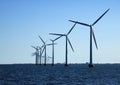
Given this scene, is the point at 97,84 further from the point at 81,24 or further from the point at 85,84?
the point at 81,24

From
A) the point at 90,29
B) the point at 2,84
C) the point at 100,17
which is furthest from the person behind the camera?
the point at 90,29

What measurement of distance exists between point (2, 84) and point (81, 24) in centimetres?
10927

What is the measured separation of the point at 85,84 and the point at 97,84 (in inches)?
116

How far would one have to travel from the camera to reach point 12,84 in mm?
83188

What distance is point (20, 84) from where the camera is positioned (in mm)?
83062

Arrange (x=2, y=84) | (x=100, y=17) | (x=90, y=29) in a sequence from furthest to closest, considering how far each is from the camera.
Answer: (x=90, y=29)
(x=100, y=17)
(x=2, y=84)

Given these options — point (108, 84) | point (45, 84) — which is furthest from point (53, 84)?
point (108, 84)

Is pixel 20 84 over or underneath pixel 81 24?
underneath

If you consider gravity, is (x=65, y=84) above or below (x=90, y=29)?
below

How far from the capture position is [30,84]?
83500mm

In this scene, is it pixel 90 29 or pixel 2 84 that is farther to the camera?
pixel 90 29

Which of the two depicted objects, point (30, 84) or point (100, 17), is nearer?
point (30, 84)

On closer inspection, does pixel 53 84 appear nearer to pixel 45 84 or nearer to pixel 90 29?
pixel 45 84

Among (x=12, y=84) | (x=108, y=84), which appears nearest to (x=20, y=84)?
(x=12, y=84)
